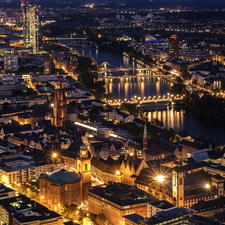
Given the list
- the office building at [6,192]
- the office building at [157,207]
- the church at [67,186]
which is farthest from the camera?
the church at [67,186]

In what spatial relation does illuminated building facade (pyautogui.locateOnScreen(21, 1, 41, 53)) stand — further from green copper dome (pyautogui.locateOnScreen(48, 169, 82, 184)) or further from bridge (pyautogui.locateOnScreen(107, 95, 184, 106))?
green copper dome (pyautogui.locateOnScreen(48, 169, 82, 184))

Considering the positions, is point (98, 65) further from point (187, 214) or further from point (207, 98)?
point (187, 214)

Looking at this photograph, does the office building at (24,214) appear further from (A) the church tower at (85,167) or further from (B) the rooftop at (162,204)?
(B) the rooftop at (162,204)

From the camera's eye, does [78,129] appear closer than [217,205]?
No

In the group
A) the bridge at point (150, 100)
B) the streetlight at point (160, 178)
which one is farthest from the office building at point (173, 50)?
the streetlight at point (160, 178)

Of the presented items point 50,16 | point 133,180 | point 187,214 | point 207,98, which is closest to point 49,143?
point 133,180
